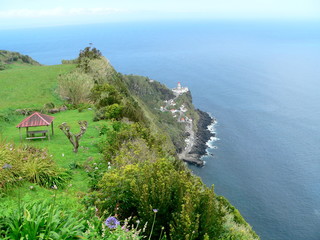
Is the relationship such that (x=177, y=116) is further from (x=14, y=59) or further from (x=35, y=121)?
→ (x=35, y=121)

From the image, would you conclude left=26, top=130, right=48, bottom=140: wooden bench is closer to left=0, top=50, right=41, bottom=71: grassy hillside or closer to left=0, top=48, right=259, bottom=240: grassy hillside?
left=0, top=48, right=259, bottom=240: grassy hillside

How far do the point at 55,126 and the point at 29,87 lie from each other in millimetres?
12776

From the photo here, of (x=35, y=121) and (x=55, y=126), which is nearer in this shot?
(x=35, y=121)

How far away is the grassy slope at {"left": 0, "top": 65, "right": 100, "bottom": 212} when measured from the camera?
916 cm

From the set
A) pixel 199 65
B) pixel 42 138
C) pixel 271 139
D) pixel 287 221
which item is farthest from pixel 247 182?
pixel 199 65

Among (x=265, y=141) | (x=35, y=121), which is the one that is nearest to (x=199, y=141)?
(x=265, y=141)

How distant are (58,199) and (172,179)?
357 cm

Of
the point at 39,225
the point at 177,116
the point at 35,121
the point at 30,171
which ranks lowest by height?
the point at 177,116

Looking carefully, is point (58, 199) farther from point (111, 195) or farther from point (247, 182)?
point (247, 182)

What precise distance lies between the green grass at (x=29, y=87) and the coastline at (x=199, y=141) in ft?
117

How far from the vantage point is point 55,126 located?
742 inches

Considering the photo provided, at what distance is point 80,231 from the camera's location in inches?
223

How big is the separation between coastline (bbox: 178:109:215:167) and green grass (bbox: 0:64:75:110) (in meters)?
35.7

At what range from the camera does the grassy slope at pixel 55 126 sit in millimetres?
9164
